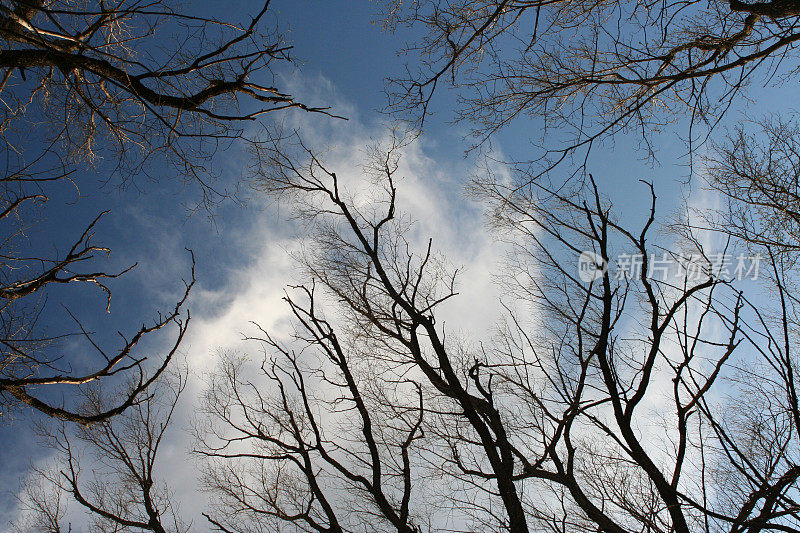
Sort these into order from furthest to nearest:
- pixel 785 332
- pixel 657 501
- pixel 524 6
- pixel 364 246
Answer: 1. pixel 364 246
2. pixel 657 501
3. pixel 524 6
4. pixel 785 332

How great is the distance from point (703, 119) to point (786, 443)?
9.43 ft

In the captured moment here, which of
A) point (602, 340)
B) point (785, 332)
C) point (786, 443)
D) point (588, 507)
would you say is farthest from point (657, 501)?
point (785, 332)

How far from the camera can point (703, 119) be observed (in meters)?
3.63

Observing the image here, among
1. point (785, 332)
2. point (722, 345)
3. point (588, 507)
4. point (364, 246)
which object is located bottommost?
point (588, 507)

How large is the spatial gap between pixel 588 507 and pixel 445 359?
6.86 ft

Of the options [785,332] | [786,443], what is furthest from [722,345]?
[786,443]

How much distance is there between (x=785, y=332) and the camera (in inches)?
123

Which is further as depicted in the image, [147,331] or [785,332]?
[785,332]

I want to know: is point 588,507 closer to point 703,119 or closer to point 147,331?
point 703,119

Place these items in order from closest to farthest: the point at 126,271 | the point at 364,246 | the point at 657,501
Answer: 1. the point at 126,271
2. the point at 657,501
3. the point at 364,246

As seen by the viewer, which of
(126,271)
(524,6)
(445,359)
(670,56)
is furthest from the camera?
(445,359)

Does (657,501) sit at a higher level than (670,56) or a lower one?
lower

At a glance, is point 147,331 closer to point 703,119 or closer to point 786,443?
point 703,119

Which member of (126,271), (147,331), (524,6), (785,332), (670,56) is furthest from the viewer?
(670,56)
